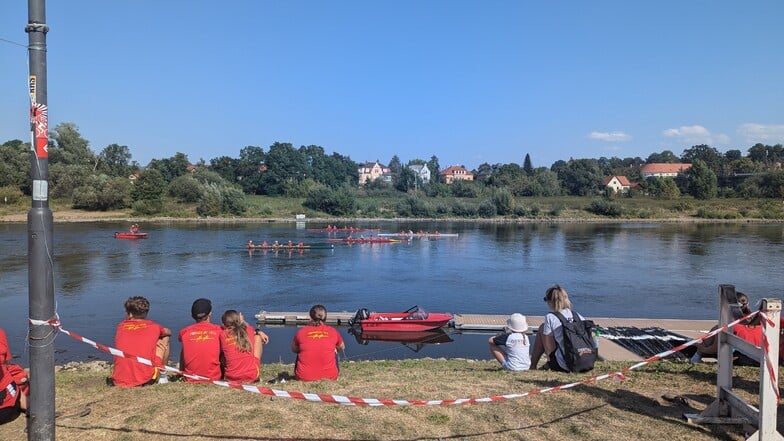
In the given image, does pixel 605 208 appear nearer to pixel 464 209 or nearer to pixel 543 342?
pixel 464 209

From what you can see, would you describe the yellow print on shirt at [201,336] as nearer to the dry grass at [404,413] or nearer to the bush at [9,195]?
the dry grass at [404,413]

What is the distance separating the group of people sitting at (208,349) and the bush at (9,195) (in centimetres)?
8597

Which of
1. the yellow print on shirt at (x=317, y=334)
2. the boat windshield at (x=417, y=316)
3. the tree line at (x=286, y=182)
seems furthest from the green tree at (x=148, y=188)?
the yellow print on shirt at (x=317, y=334)

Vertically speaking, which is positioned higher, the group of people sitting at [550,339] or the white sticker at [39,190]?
the white sticker at [39,190]

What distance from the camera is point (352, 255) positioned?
4244 centimetres

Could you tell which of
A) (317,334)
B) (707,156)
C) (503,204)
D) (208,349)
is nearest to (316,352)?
(317,334)

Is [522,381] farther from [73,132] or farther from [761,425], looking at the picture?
[73,132]

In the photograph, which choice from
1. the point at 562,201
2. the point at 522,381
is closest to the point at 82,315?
the point at 522,381

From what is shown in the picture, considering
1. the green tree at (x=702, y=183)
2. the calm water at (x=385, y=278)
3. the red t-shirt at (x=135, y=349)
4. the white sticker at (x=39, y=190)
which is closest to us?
the white sticker at (x=39, y=190)

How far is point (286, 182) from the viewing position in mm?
109750

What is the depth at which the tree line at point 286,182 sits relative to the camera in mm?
81062

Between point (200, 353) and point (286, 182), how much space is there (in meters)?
105

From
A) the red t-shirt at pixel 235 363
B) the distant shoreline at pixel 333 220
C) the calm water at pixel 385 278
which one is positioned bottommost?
the calm water at pixel 385 278

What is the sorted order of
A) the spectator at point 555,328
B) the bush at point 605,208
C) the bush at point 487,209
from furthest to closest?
the bush at point 605,208, the bush at point 487,209, the spectator at point 555,328
